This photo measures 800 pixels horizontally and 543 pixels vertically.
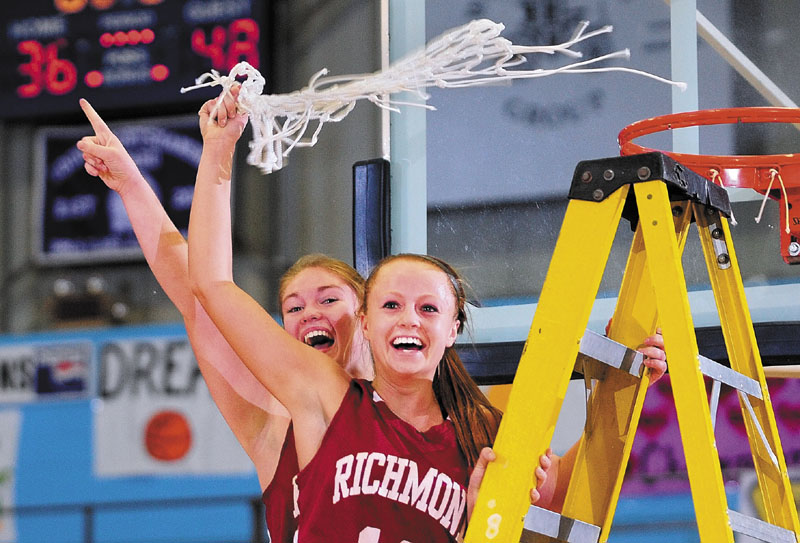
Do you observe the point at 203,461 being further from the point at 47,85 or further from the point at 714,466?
the point at 714,466

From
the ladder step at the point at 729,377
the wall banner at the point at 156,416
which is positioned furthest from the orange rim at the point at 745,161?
the wall banner at the point at 156,416

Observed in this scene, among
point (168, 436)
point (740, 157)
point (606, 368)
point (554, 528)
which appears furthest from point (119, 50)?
point (554, 528)

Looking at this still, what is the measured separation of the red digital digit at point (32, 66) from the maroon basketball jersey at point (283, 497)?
1911 millimetres

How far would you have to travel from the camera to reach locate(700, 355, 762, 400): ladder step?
49.4 inches

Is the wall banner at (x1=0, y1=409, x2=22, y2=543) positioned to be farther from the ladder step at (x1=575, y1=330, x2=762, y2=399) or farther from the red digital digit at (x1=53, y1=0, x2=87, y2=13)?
the ladder step at (x1=575, y1=330, x2=762, y2=399)

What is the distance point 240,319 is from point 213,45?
65.7 inches

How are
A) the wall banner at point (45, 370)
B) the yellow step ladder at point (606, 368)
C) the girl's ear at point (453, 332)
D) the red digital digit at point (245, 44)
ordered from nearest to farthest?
the yellow step ladder at point (606, 368) → the girl's ear at point (453, 332) → the red digital digit at point (245, 44) → the wall banner at point (45, 370)

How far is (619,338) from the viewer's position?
1383 mm

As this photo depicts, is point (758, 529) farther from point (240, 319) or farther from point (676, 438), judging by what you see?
point (676, 438)

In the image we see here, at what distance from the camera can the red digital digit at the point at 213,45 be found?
9.61ft

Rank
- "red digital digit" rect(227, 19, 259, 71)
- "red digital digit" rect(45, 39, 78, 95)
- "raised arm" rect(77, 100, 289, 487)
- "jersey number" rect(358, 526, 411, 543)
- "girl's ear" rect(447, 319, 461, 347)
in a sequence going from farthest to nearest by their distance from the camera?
1. "red digital digit" rect(45, 39, 78, 95)
2. "red digital digit" rect(227, 19, 259, 71)
3. "raised arm" rect(77, 100, 289, 487)
4. "girl's ear" rect(447, 319, 461, 347)
5. "jersey number" rect(358, 526, 411, 543)

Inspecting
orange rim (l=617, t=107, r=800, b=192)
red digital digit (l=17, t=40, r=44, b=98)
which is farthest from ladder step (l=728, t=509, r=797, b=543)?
red digital digit (l=17, t=40, r=44, b=98)

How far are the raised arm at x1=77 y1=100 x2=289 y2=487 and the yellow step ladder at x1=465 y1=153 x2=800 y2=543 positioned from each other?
551 mm

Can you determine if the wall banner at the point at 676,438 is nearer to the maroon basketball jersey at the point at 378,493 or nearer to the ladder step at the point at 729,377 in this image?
the ladder step at the point at 729,377
